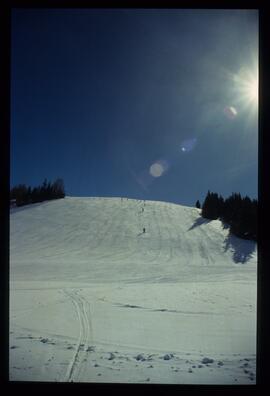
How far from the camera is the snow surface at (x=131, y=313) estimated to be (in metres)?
2.74

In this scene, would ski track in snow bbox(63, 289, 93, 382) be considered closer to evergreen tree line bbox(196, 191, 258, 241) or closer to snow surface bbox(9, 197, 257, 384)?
snow surface bbox(9, 197, 257, 384)

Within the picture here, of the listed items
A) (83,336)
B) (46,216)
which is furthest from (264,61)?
(46,216)

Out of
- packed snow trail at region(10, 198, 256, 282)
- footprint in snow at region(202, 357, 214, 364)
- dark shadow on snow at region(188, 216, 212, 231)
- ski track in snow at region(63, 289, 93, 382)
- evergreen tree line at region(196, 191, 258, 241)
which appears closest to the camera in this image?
ski track in snow at region(63, 289, 93, 382)

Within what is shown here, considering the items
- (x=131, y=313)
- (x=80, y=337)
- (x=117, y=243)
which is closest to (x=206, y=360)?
(x=80, y=337)

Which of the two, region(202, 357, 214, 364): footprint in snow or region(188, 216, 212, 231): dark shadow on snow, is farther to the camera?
region(188, 216, 212, 231): dark shadow on snow

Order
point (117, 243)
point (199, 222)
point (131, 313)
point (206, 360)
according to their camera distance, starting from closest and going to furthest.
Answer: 1. point (206, 360)
2. point (131, 313)
3. point (117, 243)
4. point (199, 222)

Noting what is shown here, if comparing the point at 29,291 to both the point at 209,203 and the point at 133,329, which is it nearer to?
the point at 133,329

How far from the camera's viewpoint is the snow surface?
2742 millimetres

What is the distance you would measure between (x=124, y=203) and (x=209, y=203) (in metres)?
9.62

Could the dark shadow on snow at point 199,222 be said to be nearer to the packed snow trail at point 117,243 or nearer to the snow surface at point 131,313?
the packed snow trail at point 117,243

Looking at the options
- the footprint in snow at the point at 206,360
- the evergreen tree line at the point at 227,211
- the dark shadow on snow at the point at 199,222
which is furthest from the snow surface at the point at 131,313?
the dark shadow on snow at the point at 199,222

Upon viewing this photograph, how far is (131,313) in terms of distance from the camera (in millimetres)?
4996

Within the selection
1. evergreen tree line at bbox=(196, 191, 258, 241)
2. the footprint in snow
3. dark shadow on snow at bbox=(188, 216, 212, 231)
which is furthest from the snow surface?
dark shadow on snow at bbox=(188, 216, 212, 231)

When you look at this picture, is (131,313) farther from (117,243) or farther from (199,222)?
(199,222)
